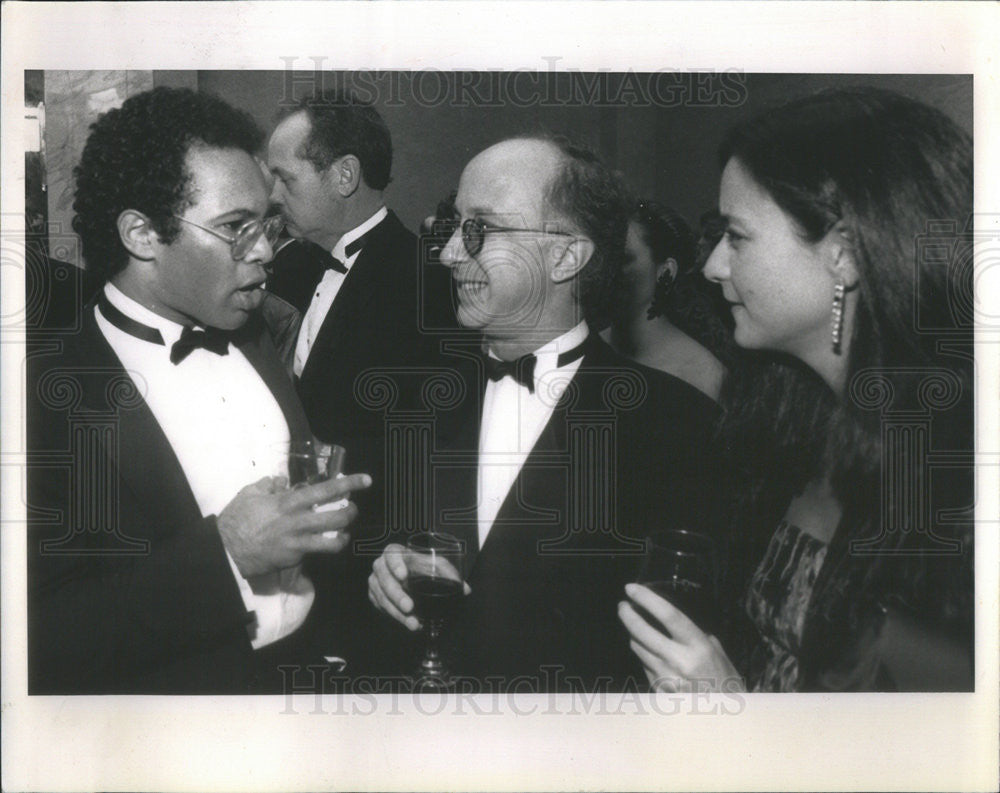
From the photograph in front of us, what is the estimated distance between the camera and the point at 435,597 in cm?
293

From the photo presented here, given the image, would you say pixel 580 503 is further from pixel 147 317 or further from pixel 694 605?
pixel 147 317

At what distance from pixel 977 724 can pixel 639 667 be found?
0.92 m

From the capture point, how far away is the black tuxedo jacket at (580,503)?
2930mm

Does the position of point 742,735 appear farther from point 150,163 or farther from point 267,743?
point 150,163

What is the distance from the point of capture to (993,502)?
3020mm

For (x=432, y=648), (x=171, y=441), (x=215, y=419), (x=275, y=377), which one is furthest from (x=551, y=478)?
(x=171, y=441)

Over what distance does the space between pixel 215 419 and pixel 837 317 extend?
1.60 meters

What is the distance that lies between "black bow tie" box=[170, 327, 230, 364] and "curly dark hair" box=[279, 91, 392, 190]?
1.63 feet

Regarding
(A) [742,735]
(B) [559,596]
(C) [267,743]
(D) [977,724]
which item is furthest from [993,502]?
(C) [267,743]

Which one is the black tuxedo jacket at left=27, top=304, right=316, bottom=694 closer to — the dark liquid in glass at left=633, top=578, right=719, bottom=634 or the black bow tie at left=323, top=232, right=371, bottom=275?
the black bow tie at left=323, top=232, right=371, bottom=275

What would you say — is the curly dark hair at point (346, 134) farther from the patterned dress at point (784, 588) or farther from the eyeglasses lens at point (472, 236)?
the patterned dress at point (784, 588)

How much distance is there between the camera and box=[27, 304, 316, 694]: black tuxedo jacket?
2.90 meters

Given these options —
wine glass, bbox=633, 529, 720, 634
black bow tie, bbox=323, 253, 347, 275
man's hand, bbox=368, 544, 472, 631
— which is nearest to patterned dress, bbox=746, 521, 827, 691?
wine glass, bbox=633, 529, 720, 634

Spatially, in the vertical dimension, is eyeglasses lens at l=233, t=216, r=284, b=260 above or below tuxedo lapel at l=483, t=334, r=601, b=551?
above
